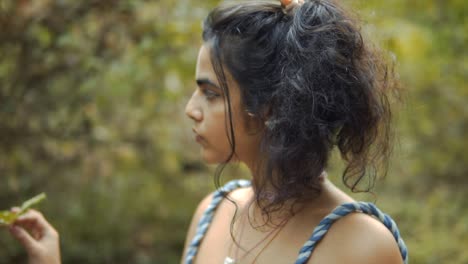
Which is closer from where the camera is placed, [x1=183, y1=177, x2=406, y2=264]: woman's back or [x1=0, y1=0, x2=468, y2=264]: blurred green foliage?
[x1=183, y1=177, x2=406, y2=264]: woman's back

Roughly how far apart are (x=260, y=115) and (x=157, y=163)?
3063 millimetres

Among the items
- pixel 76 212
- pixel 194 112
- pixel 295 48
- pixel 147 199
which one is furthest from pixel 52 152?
pixel 295 48

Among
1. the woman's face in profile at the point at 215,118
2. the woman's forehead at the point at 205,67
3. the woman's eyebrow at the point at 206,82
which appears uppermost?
the woman's forehead at the point at 205,67

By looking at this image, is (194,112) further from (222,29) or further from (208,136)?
(222,29)

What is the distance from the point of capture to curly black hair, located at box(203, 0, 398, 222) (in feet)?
5.86

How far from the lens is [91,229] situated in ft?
14.4

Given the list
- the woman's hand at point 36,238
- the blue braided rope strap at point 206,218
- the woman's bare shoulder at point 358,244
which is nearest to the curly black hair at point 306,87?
the woman's bare shoulder at point 358,244

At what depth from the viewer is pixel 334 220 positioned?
72.1 inches

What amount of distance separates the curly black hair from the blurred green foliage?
0.39m

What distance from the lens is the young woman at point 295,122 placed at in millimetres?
1784

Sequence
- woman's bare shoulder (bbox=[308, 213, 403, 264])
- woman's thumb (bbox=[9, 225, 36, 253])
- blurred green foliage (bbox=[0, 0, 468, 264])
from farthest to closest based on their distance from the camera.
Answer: blurred green foliage (bbox=[0, 0, 468, 264]), woman's thumb (bbox=[9, 225, 36, 253]), woman's bare shoulder (bbox=[308, 213, 403, 264])

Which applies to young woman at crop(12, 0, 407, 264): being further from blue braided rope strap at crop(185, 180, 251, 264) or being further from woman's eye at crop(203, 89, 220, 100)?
blue braided rope strap at crop(185, 180, 251, 264)

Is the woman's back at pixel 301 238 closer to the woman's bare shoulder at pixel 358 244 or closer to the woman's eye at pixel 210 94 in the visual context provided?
the woman's bare shoulder at pixel 358 244

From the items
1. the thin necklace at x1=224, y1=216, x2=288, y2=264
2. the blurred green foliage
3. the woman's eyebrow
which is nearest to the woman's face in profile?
the woman's eyebrow
